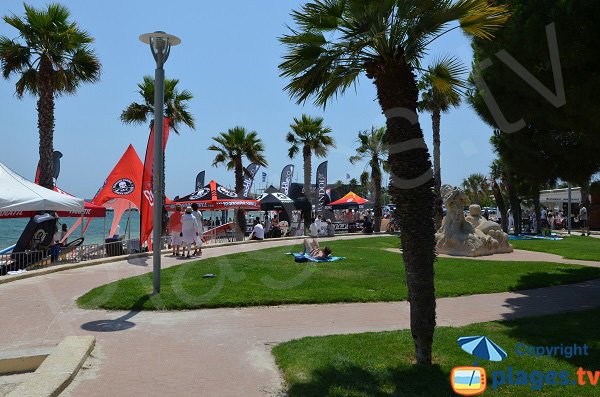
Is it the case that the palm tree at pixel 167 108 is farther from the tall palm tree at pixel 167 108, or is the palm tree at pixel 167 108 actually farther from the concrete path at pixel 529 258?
the concrete path at pixel 529 258

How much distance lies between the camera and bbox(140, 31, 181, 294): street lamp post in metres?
10.2

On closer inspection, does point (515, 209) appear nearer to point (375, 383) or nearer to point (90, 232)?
point (375, 383)

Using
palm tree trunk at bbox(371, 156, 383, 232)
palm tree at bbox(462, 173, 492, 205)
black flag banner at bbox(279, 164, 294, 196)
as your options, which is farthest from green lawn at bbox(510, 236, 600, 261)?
palm tree at bbox(462, 173, 492, 205)

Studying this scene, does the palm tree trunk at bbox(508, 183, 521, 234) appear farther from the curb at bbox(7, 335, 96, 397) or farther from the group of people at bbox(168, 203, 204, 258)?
the curb at bbox(7, 335, 96, 397)

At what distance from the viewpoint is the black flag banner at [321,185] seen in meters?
36.2

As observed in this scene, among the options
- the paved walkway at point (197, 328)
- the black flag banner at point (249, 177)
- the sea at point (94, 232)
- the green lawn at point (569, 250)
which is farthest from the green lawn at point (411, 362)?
the black flag banner at point (249, 177)

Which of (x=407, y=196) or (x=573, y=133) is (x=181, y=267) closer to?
(x=407, y=196)

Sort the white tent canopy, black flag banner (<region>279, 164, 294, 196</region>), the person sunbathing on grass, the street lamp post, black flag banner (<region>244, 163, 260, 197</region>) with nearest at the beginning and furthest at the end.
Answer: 1. the street lamp post
2. the white tent canopy
3. the person sunbathing on grass
4. black flag banner (<region>244, 163, 260, 197</region>)
5. black flag banner (<region>279, 164, 294, 196</region>)

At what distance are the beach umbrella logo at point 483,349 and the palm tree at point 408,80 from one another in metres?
0.56

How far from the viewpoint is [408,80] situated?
19.7 ft

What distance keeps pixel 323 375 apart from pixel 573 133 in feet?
31.2

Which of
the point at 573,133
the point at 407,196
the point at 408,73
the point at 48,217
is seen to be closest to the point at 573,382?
the point at 407,196

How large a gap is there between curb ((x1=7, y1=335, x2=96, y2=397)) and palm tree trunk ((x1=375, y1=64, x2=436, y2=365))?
150 inches

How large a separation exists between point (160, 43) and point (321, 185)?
26859mm
